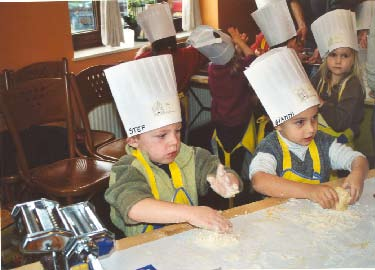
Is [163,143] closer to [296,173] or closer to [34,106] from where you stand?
[296,173]

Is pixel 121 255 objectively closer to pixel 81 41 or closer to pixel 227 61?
pixel 227 61

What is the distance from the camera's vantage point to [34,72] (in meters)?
1.96

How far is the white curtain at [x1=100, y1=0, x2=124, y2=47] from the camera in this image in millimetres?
2432

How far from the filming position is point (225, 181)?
801 mm

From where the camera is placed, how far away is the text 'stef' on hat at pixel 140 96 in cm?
85

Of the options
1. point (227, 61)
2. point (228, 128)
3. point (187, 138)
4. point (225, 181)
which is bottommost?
point (187, 138)

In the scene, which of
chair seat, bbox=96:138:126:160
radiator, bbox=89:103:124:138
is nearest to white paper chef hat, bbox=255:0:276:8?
chair seat, bbox=96:138:126:160

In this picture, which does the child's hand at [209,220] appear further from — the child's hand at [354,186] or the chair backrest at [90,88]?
the chair backrest at [90,88]

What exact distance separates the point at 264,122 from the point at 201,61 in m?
0.48

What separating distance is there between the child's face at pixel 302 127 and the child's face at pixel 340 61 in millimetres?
694

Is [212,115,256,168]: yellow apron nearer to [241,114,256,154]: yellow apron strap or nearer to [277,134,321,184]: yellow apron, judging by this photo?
[241,114,256,154]: yellow apron strap

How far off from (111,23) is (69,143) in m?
1.05

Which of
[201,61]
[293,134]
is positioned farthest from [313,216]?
[201,61]

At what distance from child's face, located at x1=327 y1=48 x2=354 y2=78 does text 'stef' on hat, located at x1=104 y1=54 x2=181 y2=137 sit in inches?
37.0
